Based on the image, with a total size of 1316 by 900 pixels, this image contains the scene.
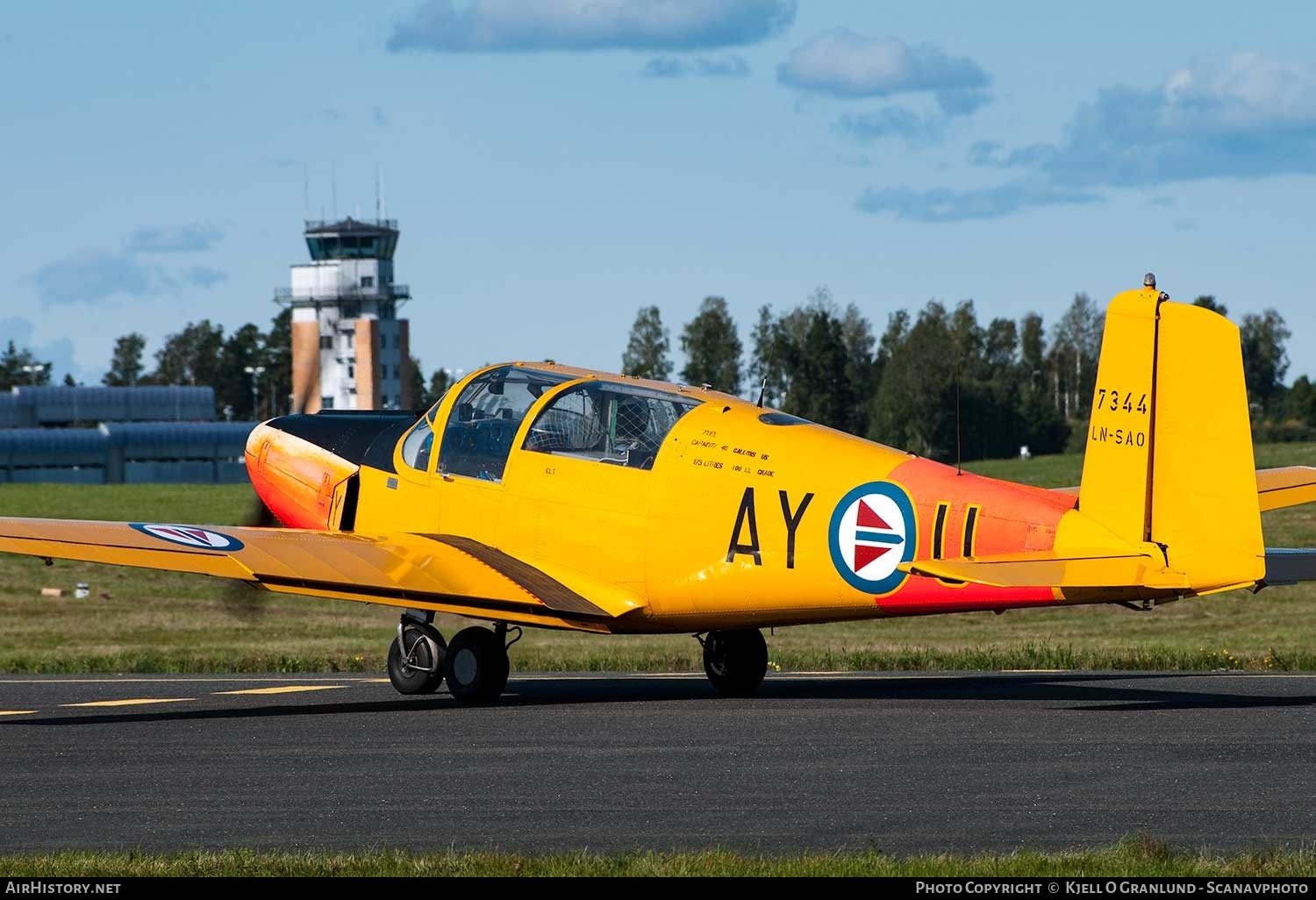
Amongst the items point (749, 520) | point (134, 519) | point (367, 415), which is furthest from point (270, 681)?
point (134, 519)

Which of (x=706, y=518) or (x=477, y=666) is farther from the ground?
(x=706, y=518)

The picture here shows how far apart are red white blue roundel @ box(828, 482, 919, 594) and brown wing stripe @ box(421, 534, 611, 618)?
2324 mm

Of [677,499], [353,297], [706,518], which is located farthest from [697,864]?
[353,297]

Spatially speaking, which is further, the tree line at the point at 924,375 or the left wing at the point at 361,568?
the tree line at the point at 924,375

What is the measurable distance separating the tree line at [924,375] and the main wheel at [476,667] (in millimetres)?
98831

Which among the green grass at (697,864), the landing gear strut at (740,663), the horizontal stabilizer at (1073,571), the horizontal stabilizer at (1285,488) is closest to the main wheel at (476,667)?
the landing gear strut at (740,663)

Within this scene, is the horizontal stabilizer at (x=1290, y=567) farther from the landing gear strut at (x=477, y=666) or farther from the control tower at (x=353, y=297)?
the control tower at (x=353, y=297)

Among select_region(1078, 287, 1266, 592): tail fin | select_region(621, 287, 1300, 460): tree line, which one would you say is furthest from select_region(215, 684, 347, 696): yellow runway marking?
select_region(621, 287, 1300, 460): tree line

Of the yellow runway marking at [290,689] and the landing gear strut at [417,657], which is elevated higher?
the landing gear strut at [417,657]

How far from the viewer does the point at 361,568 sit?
15.8m

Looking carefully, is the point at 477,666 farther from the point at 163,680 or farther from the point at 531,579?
the point at 163,680

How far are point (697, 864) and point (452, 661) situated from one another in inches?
315

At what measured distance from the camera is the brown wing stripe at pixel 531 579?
51.6 ft

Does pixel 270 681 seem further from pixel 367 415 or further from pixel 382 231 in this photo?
pixel 382 231
